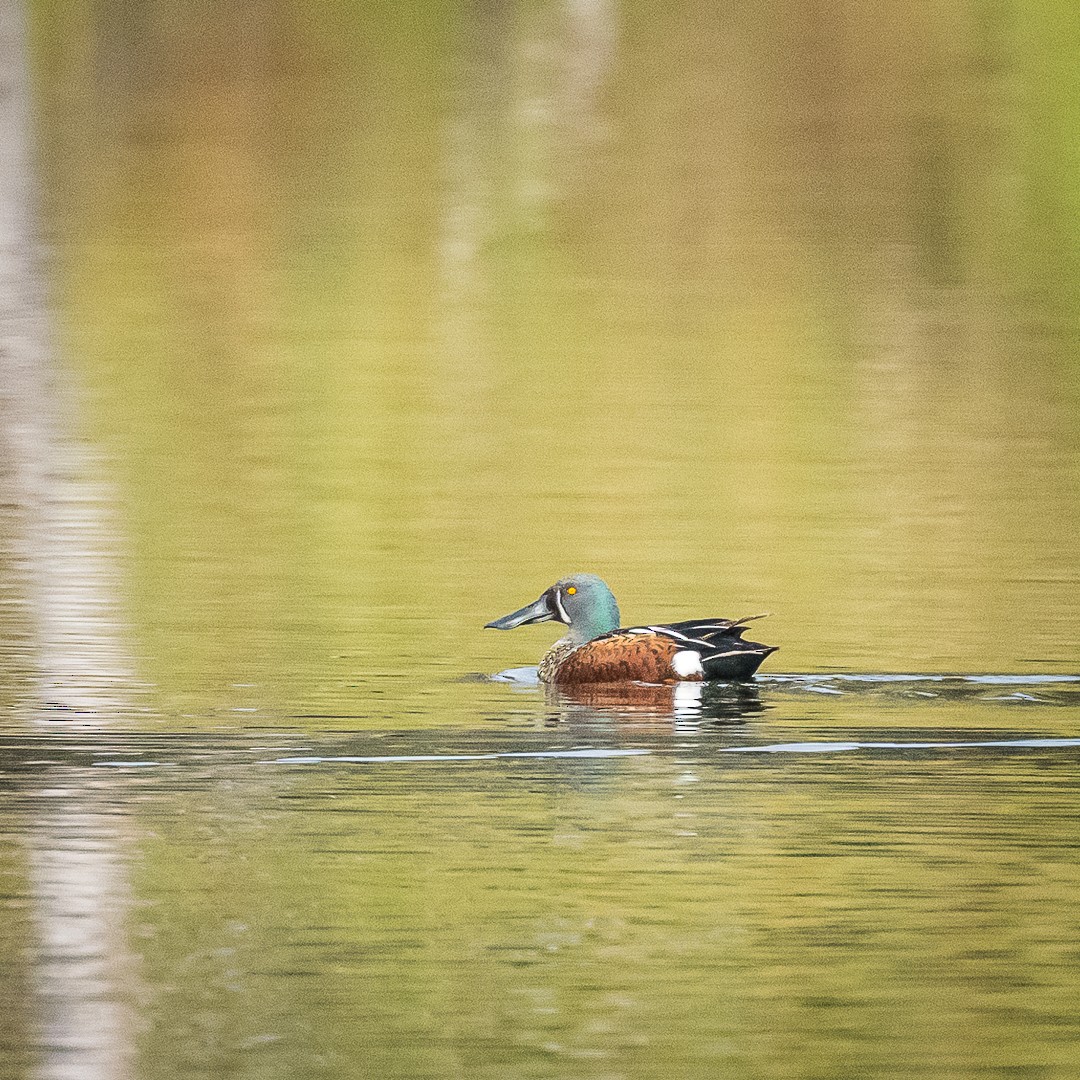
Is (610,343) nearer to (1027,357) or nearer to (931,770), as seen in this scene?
(1027,357)

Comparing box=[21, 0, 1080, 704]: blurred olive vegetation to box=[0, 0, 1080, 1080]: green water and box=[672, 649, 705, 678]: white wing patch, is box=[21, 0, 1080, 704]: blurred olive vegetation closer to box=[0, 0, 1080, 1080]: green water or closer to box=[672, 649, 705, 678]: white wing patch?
box=[0, 0, 1080, 1080]: green water

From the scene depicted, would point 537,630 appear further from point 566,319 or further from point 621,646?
point 566,319

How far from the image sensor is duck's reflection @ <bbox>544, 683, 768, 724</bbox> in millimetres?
13289

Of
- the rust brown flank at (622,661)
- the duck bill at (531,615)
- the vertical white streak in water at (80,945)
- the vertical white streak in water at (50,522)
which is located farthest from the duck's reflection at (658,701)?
the vertical white streak in water at (80,945)

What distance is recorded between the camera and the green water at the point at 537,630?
865 cm

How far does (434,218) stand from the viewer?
154 ft

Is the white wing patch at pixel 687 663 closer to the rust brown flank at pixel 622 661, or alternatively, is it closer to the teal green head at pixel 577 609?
the rust brown flank at pixel 622 661

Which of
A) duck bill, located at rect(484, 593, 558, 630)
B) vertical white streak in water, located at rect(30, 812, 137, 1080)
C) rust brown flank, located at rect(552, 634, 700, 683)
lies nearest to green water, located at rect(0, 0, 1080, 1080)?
vertical white streak in water, located at rect(30, 812, 137, 1080)

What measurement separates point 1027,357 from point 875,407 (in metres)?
5.25

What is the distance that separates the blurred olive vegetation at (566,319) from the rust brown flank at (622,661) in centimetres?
59

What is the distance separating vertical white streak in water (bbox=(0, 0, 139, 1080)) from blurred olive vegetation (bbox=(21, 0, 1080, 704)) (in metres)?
0.39

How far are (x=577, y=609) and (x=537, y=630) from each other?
2.66m

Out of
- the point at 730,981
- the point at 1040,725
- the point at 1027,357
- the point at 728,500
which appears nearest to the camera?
the point at 730,981

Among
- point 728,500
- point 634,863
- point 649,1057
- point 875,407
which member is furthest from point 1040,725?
point 875,407
